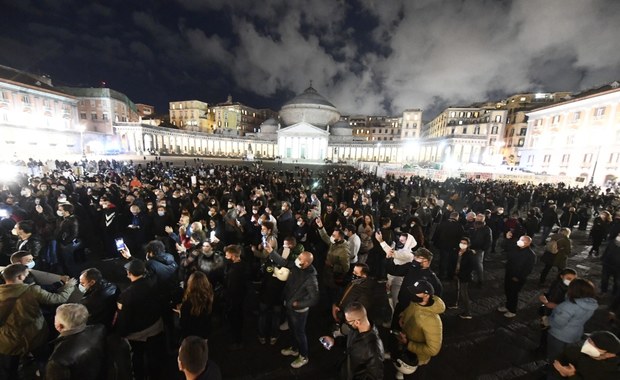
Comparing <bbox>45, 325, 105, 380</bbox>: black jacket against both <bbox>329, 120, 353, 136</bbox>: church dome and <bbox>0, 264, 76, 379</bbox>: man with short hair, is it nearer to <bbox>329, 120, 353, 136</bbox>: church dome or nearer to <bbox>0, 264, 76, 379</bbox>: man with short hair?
<bbox>0, 264, 76, 379</bbox>: man with short hair

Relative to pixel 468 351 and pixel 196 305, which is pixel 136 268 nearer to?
pixel 196 305

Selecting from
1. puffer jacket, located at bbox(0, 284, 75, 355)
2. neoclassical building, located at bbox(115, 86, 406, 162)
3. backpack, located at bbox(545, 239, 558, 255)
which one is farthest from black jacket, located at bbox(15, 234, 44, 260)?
neoclassical building, located at bbox(115, 86, 406, 162)

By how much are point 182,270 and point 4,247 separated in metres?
3.62

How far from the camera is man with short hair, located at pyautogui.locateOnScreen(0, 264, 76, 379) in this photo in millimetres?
2998


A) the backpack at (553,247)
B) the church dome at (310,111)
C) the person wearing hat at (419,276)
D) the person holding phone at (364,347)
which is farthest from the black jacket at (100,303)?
the church dome at (310,111)

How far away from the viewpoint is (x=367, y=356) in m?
2.60

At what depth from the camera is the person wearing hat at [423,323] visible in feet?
9.62

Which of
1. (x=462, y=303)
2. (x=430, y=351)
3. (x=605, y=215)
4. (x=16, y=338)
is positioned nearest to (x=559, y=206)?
(x=605, y=215)

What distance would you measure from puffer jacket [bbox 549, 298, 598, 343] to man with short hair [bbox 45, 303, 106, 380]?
18.2ft

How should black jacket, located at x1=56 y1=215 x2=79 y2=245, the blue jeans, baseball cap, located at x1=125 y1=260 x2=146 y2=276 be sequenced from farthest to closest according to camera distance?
1. black jacket, located at x1=56 y1=215 x2=79 y2=245
2. the blue jeans
3. baseball cap, located at x1=125 y1=260 x2=146 y2=276

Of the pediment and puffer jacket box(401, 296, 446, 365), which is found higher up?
the pediment

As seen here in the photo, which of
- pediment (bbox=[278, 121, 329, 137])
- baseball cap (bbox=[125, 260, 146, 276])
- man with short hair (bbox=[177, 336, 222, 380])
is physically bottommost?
man with short hair (bbox=[177, 336, 222, 380])

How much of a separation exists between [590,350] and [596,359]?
0.08 m

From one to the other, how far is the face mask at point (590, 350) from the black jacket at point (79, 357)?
472 centimetres
